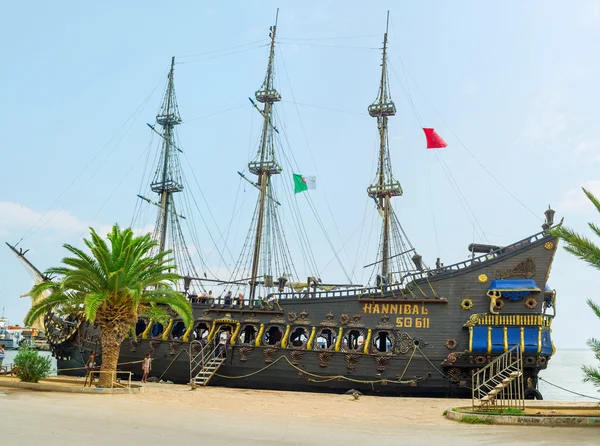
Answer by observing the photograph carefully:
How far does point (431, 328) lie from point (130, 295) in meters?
12.4

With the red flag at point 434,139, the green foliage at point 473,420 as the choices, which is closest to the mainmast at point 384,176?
the red flag at point 434,139

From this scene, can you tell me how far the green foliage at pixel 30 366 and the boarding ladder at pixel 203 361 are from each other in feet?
23.9

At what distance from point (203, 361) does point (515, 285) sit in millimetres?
14054

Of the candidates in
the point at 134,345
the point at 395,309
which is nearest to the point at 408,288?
the point at 395,309

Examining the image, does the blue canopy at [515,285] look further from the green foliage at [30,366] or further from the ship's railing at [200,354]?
the green foliage at [30,366]

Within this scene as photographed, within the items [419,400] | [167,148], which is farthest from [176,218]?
[419,400]

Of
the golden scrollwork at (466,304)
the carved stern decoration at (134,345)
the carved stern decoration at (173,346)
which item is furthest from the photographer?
the carved stern decoration at (134,345)

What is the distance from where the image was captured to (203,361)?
26.6 meters

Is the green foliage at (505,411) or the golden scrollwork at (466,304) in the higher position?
the golden scrollwork at (466,304)

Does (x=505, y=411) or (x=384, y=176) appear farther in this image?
(x=384, y=176)

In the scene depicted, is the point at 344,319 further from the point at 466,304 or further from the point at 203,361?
the point at 203,361

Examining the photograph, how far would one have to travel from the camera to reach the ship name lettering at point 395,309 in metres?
25.1

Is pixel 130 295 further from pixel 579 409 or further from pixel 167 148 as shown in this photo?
pixel 167 148

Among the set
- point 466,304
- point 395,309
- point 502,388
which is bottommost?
point 502,388
